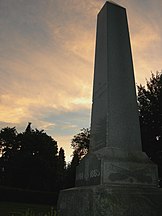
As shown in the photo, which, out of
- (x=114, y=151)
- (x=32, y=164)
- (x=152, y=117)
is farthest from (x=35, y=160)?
(x=114, y=151)

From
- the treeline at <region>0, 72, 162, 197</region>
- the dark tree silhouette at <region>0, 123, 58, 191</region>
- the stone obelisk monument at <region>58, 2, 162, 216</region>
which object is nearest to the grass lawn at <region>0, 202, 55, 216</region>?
the stone obelisk monument at <region>58, 2, 162, 216</region>

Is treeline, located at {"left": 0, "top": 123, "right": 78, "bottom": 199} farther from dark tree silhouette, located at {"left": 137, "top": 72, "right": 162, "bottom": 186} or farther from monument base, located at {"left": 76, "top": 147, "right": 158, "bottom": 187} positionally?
monument base, located at {"left": 76, "top": 147, "right": 158, "bottom": 187}

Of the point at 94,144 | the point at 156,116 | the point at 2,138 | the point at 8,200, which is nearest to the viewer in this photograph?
the point at 94,144

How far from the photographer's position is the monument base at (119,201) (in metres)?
4.49

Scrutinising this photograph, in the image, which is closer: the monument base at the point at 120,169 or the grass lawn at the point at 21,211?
the monument base at the point at 120,169

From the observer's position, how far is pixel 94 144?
651cm

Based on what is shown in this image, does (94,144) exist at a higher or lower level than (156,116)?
lower

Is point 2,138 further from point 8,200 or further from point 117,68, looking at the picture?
point 117,68

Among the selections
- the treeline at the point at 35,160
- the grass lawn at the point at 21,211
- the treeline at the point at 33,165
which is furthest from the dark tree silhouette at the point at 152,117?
the treeline at the point at 33,165

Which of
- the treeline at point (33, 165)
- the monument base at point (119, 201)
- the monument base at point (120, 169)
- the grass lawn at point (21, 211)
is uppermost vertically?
the treeline at point (33, 165)

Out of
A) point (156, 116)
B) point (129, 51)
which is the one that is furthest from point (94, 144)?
point (156, 116)

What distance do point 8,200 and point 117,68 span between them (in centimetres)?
2803

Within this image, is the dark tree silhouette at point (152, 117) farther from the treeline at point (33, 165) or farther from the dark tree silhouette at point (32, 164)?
the dark tree silhouette at point (32, 164)

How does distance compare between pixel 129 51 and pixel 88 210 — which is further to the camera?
pixel 129 51
